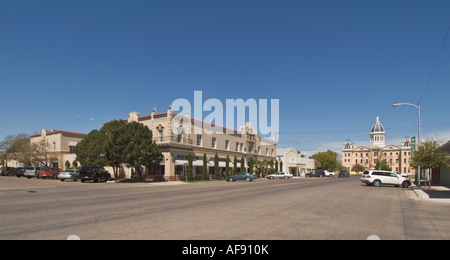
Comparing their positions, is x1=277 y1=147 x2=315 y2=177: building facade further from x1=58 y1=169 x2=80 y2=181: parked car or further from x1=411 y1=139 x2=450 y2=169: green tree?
x1=58 y1=169 x2=80 y2=181: parked car

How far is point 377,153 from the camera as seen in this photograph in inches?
6009

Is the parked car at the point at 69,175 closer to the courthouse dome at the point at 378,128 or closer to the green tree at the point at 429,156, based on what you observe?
the green tree at the point at 429,156

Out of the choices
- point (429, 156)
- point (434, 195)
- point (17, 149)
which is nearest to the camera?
point (434, 195)

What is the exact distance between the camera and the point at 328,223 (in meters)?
9.84

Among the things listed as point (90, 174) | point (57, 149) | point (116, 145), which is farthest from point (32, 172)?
point (116, 145)

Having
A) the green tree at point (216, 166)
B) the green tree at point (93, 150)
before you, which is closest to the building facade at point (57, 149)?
the green tree at point (93, 150)

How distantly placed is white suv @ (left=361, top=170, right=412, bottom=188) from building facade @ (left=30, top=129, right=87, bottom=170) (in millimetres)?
47850

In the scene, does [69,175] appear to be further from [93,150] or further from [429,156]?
[429,156]

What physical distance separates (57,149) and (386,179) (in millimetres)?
54789

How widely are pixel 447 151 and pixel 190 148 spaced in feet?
104

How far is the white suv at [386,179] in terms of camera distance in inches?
1280

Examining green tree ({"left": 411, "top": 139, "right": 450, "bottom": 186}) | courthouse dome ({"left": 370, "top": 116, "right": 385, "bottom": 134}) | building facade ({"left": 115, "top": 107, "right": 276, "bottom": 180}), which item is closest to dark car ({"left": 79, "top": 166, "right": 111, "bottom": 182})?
building facade ({"left": 115, "top": 107, "right": 276, "bottom": 180})

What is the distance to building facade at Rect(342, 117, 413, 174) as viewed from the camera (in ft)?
473
